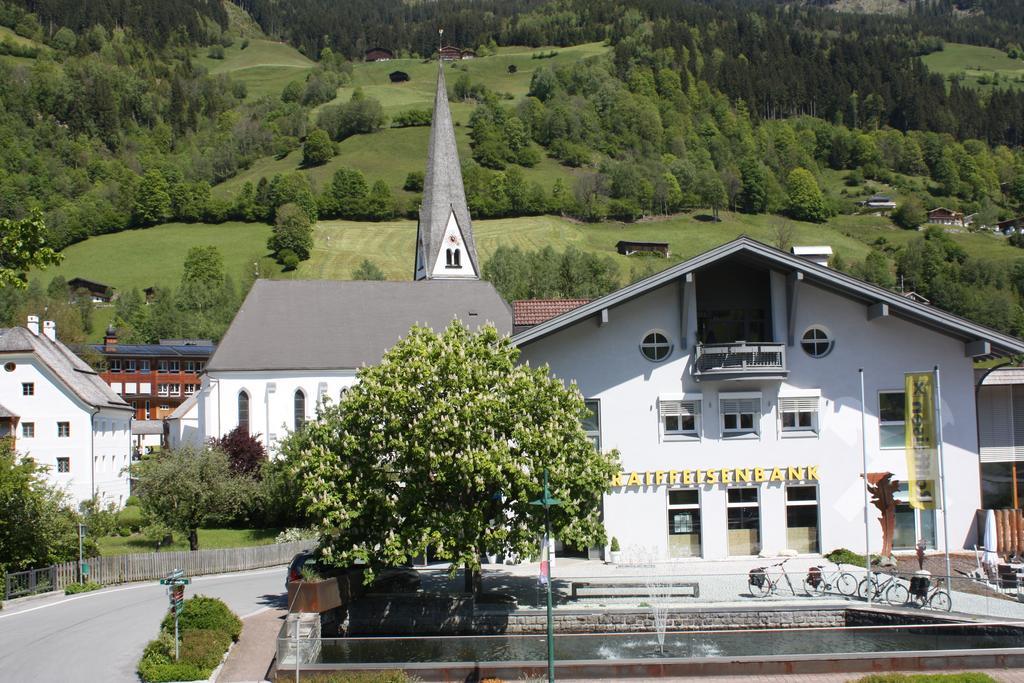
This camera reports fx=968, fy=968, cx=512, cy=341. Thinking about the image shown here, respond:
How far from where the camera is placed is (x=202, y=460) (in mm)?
35469

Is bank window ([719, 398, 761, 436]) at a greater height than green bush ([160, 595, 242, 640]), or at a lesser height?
greater

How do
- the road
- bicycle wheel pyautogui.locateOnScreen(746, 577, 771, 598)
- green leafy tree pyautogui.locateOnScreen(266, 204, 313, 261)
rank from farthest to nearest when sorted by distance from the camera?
1. green leafy tree pyautogui.locateOnScreen(266, 204, 313, 261)
2. bicycle wheel pyautogui.locateOnScreen(746, 577, 771, 598)
3. the road

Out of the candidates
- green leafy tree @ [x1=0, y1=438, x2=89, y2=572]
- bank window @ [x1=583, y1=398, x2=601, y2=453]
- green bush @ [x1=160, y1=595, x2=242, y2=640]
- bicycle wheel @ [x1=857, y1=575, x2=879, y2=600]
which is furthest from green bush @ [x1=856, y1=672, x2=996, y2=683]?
green leafy tree @ [x1=0, y1=438, x2=89, y2=572]

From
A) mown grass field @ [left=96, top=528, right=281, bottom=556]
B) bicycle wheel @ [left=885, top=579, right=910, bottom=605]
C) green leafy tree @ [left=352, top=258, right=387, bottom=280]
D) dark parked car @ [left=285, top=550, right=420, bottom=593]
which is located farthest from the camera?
green leafy tree @ [left=352, top=258, right=387, bottom=280]

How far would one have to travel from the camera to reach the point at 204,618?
20.6m

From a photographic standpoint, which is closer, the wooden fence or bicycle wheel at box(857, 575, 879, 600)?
bicycle wheel at box(857, 575, 879, 600)

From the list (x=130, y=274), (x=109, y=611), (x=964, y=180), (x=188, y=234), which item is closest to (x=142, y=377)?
(x=130, y=274)

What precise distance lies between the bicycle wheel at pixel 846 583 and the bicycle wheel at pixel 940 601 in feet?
7.13

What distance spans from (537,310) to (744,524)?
35.8 feet

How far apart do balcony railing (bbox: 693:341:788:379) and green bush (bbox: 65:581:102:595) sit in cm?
1965

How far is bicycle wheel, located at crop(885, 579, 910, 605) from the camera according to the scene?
2229cm

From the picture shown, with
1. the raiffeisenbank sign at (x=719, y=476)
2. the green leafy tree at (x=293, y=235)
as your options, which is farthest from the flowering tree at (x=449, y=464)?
the green leafy tree at (x=293, y=235)

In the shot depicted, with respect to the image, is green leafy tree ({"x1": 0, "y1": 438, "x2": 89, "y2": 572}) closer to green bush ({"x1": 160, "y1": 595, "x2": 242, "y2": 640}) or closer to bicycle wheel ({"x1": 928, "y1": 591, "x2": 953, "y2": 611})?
green bush ({"x1": 160, "y1": 595, "x2": 242, "y2": 640})

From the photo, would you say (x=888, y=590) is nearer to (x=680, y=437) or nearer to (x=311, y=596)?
(x=680, y=437)
